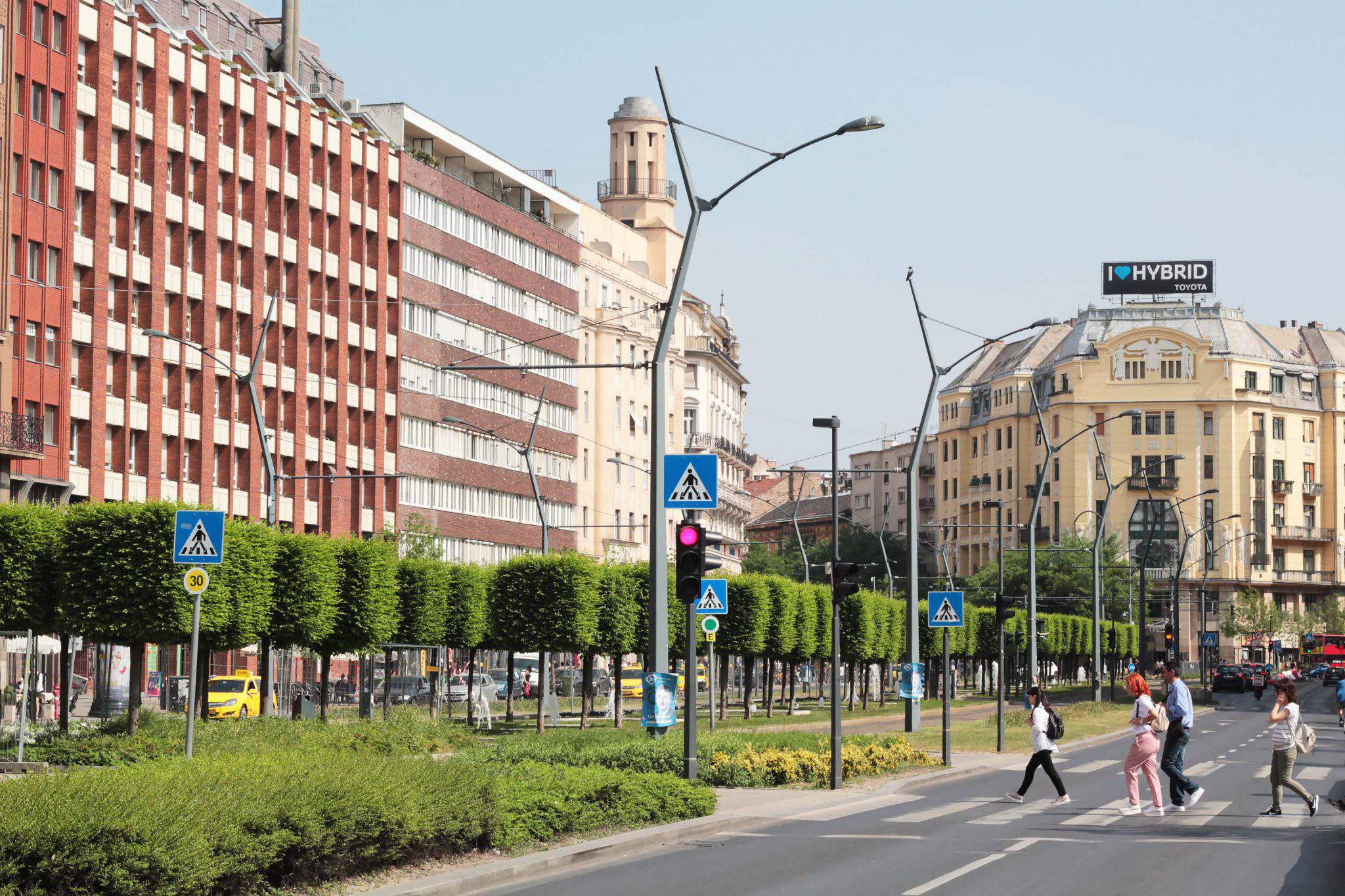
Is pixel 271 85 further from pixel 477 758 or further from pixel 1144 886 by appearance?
pixel 1144 886

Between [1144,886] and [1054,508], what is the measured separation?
144 meters

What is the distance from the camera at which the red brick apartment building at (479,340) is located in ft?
301

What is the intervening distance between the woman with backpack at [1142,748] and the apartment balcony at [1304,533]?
135 metres

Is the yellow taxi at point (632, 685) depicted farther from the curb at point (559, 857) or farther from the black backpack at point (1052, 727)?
the curb at point (559, 857)

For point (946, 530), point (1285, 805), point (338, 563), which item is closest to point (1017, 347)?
point (946, 530)

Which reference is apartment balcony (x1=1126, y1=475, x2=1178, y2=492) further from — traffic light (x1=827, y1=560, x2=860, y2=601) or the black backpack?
traffic light (x1=827, y1=560, x2=860, y2=601)

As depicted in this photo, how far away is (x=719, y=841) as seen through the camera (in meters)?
20.2

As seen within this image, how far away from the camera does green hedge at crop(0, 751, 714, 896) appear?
12.1 m

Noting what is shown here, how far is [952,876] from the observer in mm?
17297

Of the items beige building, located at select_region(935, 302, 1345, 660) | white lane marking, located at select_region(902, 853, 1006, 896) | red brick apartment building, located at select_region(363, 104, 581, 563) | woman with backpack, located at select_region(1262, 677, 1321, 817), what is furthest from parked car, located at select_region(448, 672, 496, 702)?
beige building, located at select_region(935, 302, 1345, 660)

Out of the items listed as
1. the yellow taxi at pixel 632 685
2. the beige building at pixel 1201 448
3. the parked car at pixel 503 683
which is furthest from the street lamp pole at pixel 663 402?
the beige building at pixel 1201 448

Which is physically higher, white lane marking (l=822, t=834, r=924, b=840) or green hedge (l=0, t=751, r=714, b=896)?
green hedge (l=0, t=751, r=714, b=896)

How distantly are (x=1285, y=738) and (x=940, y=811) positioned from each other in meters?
4.51

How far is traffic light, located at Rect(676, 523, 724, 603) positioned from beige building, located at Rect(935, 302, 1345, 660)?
12899 cm
